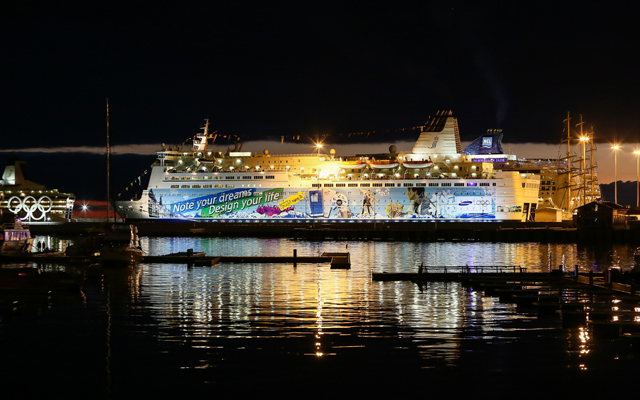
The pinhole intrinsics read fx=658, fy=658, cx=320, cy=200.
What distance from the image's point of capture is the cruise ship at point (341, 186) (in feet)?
200

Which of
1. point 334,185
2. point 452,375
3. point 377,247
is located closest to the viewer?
point 452,375

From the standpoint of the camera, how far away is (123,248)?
29391 millimetres

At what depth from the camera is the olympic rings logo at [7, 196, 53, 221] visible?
237 feet

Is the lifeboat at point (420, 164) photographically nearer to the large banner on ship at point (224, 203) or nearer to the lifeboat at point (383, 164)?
the lifeboat at point (383, 164)

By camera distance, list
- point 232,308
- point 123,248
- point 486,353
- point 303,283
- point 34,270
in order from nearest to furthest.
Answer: point 486,353 < point 232,308 < point 34,270 < point 303,283 < point 123,248

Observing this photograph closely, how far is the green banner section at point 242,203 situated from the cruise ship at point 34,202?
18.3 m

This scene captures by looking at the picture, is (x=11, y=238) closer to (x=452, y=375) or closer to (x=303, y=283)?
(x=303, y=283)

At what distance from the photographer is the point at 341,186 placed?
62438 millimetres

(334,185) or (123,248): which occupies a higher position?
(334,185)

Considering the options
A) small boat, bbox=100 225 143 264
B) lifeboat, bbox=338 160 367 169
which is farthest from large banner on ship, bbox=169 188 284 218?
small boat, bbox=100 225 143 264

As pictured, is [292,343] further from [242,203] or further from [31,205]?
[31,205]

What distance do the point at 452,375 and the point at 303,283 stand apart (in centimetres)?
1203

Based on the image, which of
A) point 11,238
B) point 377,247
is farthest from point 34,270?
point 377,247

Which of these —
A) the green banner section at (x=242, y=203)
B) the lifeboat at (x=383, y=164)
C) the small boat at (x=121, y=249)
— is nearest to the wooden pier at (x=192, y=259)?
the small boat at (x=121, y=249)
